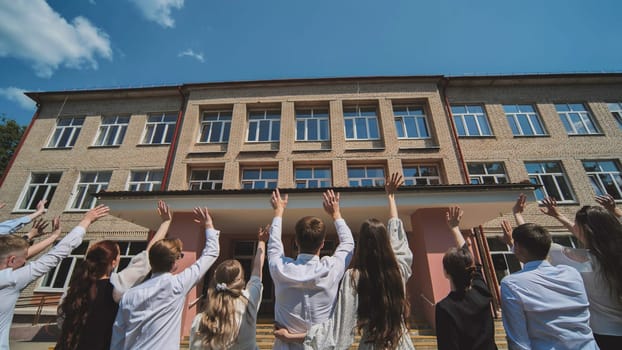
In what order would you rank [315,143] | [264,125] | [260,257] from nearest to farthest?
[260,257] → [315,143] → [264,125]

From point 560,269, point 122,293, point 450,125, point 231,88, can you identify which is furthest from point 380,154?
point 122,293

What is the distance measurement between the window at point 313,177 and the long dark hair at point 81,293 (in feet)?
32.9

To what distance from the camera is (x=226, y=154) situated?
1305 cm

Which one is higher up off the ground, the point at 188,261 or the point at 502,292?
the point at 188,261

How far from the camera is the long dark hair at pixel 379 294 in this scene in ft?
5.96

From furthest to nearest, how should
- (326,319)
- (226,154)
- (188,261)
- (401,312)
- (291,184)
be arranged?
(226,154), (291,184), (188,261), (326,319), (401,312)

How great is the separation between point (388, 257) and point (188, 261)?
7071mm

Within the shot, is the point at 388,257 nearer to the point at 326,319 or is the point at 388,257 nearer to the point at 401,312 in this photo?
the point at 401,312

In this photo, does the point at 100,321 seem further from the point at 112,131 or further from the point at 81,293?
the point at 112,131

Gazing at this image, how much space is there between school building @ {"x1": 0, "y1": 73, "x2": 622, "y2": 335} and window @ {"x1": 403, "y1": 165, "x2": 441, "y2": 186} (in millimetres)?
70

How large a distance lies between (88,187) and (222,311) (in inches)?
599

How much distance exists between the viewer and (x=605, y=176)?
12375 millimetres

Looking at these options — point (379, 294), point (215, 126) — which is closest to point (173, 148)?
point (215, 126)

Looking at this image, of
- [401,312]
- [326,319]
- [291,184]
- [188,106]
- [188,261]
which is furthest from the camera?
[188,106]
